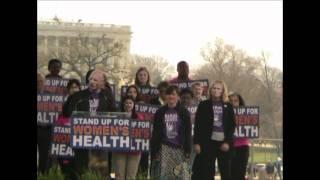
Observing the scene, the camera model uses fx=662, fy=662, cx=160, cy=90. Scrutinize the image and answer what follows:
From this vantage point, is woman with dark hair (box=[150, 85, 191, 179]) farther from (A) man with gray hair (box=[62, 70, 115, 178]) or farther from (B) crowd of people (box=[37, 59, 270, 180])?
(A) man with gray hair (box=[62, 70, 115, 178])

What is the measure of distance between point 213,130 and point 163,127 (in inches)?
24.5

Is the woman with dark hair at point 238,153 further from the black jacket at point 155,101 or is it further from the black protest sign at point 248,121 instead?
the black jacket at point 155,101

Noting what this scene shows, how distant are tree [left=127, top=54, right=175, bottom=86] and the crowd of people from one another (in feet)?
0.46

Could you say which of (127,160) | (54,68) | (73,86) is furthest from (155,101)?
(54,68)

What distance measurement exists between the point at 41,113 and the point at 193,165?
6.13 ft

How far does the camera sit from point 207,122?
7629 millimetres

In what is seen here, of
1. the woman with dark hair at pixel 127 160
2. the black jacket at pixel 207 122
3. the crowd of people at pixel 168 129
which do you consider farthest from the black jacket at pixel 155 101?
the black jacket at pixel 207 122

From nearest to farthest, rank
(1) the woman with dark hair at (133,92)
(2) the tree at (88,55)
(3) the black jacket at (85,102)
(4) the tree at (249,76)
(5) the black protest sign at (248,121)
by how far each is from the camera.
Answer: (3) the black jacket at (85,102) → (1) the woman with dark hair at (133,92) → (5) the black protest sign at (248,121) → (2) the tree at (88,55) → (4) the tree at (249,76)

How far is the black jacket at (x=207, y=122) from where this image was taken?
762 centimetres

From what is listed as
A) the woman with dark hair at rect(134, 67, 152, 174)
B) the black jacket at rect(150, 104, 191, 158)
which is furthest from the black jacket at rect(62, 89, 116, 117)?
the black jacket at rect(150, 104, 191, 158)

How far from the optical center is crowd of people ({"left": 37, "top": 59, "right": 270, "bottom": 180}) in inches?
293
